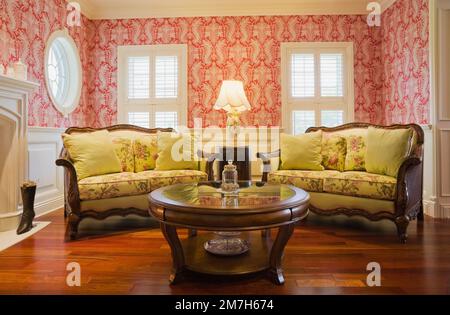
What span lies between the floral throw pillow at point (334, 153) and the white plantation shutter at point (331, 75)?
1325mm

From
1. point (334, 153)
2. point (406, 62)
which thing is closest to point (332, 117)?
point (406, 62)

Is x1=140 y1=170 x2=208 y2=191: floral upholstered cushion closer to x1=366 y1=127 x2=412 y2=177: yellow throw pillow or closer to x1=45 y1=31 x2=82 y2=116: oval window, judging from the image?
x1=366 y1=127 x2=412 y2=177: yellow throw pillow

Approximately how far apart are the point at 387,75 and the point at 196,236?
361cm

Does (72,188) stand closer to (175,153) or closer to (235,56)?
(175,153)

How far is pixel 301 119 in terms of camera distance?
4637 millimetres

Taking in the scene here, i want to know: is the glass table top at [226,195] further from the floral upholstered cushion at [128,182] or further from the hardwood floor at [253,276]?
the floral upholstered cushion at [128,182]

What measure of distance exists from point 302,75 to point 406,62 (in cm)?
132

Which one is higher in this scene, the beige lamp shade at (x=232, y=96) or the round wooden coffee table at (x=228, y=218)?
the beige lamp shade at (x=232, y=96)

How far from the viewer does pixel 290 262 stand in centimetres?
210

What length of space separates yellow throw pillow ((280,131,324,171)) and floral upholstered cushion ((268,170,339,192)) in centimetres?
18

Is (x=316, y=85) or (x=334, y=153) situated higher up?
(x=316, y=85)

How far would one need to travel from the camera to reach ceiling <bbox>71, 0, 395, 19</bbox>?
443 centimetres

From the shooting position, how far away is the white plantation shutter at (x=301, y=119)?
463 centimetres

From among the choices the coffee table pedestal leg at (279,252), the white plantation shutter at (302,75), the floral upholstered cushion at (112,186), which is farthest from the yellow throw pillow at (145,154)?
the white plantation shutter at (302,75)
